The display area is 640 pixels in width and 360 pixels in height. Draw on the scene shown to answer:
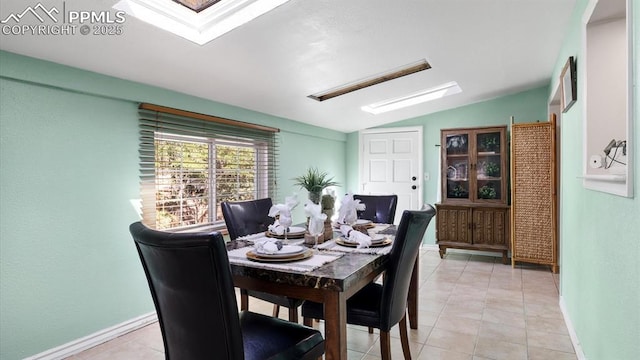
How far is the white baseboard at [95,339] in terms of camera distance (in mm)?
2174

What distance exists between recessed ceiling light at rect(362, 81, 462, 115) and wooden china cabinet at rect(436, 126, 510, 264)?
53cm

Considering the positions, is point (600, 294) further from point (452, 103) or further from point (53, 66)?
point (452, 103)

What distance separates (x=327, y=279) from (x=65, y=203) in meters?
1.89

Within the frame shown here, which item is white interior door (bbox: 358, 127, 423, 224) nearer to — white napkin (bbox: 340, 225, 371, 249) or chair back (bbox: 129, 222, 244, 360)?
white napkin (bbox: 340, 225, 371, 249)

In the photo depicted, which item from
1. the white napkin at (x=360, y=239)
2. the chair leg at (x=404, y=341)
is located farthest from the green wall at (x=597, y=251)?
the white napkin at (x=360, y=239)

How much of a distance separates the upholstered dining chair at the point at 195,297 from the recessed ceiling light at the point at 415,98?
3.65 m

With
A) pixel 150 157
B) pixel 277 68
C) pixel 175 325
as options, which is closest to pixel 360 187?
pixel 277 68

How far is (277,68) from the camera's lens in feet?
9.37

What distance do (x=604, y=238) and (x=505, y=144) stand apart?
312 centimetres

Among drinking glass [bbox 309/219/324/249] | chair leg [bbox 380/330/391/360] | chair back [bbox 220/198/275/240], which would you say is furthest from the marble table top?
chair back [bbox 220/198/275/240]

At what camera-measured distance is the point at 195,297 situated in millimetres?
1175

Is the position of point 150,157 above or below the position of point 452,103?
below

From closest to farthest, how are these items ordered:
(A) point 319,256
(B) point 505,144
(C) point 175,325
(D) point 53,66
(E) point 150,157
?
(C) point 175,325 < (A) point 319,256 < (D) point 53,66 < (E) point 150,157 < (B) point 505,144

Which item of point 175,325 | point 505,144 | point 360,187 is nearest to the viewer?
point 175,325
